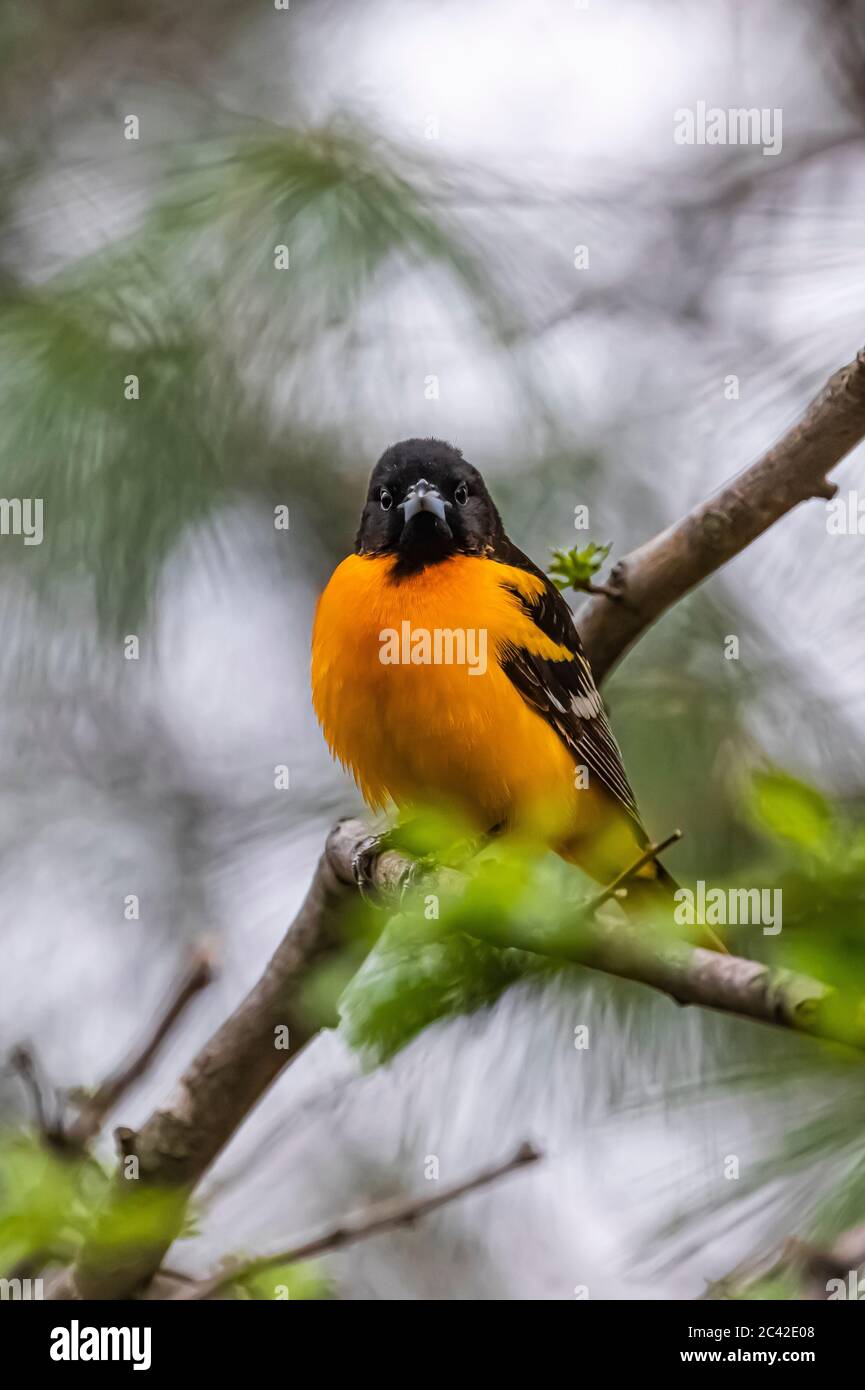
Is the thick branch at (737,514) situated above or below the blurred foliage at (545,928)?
above

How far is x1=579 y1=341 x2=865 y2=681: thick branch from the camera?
7.06ft

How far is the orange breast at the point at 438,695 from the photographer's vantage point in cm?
262

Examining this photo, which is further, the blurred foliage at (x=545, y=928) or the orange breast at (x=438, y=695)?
the orange breast at (x=438, y=695)

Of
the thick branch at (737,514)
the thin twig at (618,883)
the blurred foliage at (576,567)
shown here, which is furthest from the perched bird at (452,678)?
the thin twig at (618,883)

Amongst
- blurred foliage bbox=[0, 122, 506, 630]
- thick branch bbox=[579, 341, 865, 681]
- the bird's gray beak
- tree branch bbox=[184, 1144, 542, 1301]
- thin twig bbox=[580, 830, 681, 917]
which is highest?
blurred foliage bbox=[0, 122, 506, 630]

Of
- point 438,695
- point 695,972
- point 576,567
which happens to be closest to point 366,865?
point 438,695

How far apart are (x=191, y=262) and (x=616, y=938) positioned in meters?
1.93

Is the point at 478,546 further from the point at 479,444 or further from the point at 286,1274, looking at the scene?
the point at 286,1274

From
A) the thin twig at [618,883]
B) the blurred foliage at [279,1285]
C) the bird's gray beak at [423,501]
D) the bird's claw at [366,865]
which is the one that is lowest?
the blurred foliage at [279,1285]

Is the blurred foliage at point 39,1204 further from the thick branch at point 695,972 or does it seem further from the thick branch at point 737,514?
the thick branch at point 737,514

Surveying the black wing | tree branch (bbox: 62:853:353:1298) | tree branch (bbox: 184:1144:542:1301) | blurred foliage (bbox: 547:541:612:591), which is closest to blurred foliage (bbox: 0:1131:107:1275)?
tree branch (bbox: 184:1144:542:1301)

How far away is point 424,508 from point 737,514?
590mm

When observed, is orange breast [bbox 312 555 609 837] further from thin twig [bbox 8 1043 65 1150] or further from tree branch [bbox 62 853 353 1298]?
thin twig [bbox 8 1043 65 1150]

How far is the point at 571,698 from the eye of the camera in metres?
2.66
